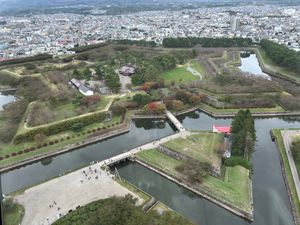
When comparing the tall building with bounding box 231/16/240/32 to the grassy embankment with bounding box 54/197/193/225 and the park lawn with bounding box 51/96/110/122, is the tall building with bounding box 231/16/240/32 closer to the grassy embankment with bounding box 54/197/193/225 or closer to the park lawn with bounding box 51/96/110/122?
the park lawn with bounding box 51/96/110/122

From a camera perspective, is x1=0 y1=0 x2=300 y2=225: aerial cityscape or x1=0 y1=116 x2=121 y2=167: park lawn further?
x1=0 y1=116 x2=121 y2=167: park lawn

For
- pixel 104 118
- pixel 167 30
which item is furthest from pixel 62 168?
pixel 167 30

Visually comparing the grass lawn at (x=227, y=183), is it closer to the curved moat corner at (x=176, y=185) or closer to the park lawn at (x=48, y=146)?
the curved moat corner at (x=176, y=185)

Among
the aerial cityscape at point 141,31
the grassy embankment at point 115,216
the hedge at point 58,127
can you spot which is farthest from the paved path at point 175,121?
the aerial cityscape at point 141,31

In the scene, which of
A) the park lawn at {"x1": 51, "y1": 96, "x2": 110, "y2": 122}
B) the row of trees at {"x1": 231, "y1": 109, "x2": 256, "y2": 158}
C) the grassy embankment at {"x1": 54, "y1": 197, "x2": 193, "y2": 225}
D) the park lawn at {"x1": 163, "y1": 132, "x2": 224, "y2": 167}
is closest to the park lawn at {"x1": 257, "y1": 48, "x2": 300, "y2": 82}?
the row of trees at {"x1": 231, "y1": 109, "x2": 256, "y2": 158}

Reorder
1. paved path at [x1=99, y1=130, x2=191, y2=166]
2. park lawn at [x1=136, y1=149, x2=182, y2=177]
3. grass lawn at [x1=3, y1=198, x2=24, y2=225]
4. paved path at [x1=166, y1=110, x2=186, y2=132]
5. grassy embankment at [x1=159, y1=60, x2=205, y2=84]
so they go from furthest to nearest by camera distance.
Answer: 1. grassy embankment at [x1=159, y1=60, x2=205, y2=84]
2. paved path at [x1=166, y1=110, x2=186, y2=132]
3. paved path at [x1=99, y1=130, x2=191, y2=166]
4. park lawn at [x1=136, y1=149, x2=182, y2=177]
5. grass lawn at [x1=3, y1=198, x2=24, y2=225]

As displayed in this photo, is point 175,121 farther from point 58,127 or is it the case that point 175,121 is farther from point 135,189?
point 135,189

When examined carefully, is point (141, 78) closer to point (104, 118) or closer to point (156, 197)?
point (104, 118)
